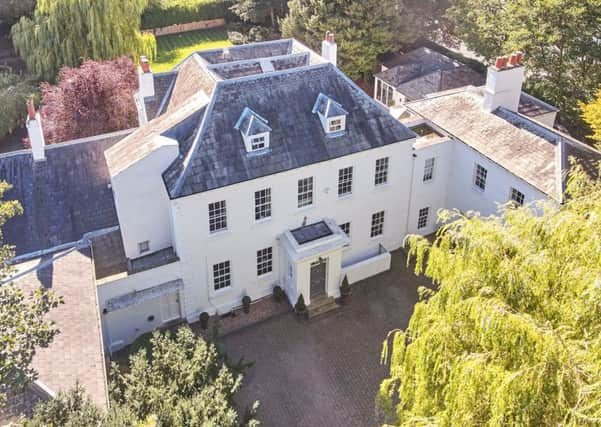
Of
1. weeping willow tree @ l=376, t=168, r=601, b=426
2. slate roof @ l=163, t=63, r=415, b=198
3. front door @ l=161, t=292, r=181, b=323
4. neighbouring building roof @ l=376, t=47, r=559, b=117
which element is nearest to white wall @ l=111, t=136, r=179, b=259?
slate roof @ l=163, t=63, r=415, b=198

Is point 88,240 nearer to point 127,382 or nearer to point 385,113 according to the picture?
point 127,382

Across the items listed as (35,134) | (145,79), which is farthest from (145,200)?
(145,79)

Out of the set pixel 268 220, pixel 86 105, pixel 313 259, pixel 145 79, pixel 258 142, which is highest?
pixel 145 79

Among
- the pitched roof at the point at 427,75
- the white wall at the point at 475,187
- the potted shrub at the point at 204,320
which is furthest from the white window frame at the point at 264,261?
the pitched roof at the point at 427,75

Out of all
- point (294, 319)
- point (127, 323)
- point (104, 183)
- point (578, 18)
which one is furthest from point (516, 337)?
point (578, 18)

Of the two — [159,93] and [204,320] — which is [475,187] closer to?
[204,320]
